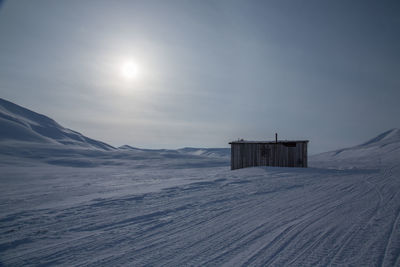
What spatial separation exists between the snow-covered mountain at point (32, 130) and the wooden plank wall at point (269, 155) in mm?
68961

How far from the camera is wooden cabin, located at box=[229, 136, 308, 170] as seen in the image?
2325cm

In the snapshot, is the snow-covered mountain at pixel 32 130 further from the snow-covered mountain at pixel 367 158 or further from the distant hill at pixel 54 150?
the snow-covered mountain at pixel 367 158

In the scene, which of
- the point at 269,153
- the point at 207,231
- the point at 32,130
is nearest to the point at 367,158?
the point at 269,153

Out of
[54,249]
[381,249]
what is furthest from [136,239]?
[381,249]

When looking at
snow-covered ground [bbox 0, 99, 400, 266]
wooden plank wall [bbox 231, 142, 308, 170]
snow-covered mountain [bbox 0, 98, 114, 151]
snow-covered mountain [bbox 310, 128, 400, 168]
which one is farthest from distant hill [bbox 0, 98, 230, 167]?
snow-covered ground [bbox 0, 99, 400, 266]

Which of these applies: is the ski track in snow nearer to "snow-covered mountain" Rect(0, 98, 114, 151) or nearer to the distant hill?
the distant hill

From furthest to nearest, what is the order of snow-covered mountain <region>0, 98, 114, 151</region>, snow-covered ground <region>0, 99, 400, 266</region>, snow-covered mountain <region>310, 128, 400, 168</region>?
snow-covered mountain <region>0, 98, 114, 151</region> → snow-covered mountain <region>310, 128, 400, 168</region> → snow-covered ground <region>0, 99, 400, 266</region>

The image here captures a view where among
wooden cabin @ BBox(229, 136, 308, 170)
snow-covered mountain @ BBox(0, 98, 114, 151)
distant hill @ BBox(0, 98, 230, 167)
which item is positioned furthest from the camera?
snow-covered mountain @ BBox(0, 98, 114, 151)

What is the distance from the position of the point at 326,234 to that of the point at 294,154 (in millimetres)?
20259

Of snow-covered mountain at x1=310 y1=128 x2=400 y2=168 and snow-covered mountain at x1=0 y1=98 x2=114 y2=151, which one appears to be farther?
snow-covered mountain at x1=0 y1=98 x2=114 y2=151

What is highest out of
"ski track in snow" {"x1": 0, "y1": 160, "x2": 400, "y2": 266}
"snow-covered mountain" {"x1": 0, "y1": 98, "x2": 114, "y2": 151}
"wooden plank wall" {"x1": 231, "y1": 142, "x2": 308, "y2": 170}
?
"snow-covered mountain" {"x1": 0, "y1": 98, "x2": 114, "y2": 151}

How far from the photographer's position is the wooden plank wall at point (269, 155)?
2325 cm

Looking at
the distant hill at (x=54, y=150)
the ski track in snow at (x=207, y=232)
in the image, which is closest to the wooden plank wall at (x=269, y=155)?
the distant hill at (x=54, y=150)

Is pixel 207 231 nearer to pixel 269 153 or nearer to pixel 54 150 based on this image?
pixel 269 153
